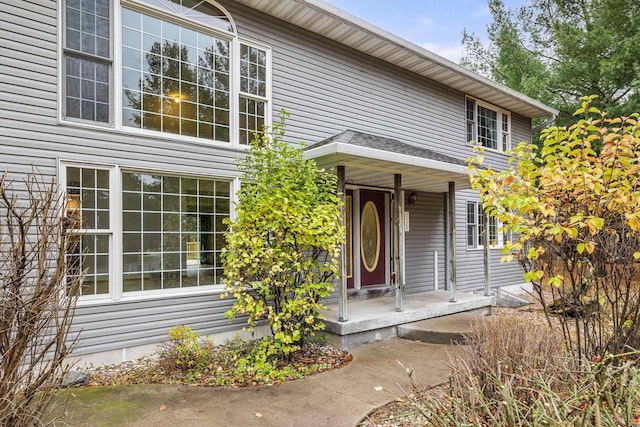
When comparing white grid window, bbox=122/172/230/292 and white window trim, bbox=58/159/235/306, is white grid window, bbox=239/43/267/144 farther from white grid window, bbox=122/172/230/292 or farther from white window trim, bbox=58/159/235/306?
white window trim, bbox=58/159/235/306

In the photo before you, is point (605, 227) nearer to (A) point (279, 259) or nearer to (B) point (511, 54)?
(A) point (279, 259)

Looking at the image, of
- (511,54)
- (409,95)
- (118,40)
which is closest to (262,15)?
(118,40)

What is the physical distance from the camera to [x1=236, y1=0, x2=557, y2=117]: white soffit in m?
6.11

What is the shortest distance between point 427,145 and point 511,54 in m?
10.6

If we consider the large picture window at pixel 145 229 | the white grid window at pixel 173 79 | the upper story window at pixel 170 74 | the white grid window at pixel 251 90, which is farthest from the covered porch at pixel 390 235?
the large picture window at pixel 145 229

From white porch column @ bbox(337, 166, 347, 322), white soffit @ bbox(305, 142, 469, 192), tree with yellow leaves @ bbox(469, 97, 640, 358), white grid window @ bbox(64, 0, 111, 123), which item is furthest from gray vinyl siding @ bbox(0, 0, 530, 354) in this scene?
tree with yellow leaves @ bbox(469, 97, 640, 358)

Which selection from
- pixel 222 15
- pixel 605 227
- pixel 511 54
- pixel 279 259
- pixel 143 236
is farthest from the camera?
pixel 511 54

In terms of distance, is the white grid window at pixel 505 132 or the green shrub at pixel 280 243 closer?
the green shrub at pixel 280 243

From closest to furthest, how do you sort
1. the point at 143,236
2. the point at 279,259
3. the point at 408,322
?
the point at 279,259
the point at 143,236
the point at 408,322

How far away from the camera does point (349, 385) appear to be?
413 cm

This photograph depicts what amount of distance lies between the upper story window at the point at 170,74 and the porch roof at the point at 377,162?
4.57 ft

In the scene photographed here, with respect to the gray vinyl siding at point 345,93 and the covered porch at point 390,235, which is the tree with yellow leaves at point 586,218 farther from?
the gray vinyl siding at point 345,93

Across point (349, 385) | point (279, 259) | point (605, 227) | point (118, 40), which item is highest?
point (118, 40)

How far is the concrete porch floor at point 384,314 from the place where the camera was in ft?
17.9
